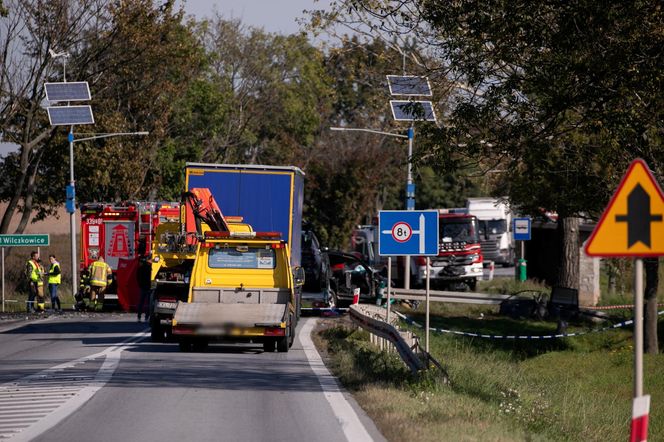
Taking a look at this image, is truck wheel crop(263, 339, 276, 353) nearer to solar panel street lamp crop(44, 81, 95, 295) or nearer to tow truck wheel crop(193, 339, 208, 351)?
tow truck wheel crop(193, 339, 208, 351)

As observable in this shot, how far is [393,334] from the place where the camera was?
1714cm

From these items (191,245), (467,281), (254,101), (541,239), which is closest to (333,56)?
(191,245)

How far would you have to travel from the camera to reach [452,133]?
55.7 ft

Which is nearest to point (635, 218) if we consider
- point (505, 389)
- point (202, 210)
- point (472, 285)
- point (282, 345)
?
point (505, 389)

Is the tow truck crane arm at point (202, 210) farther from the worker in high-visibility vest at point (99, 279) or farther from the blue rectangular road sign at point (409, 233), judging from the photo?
the worker in high-visibility vest at point (99, 279)

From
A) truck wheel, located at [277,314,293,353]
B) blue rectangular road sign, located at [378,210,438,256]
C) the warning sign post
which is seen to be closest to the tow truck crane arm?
truck wheel, located at [277,314,293,353]

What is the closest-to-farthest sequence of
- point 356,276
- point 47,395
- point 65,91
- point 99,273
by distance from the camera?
point 47,395, point 99,273, point 356,276, point 65,91

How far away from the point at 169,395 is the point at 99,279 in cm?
2043

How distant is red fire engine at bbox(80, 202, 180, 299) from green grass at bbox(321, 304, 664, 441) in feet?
38.0

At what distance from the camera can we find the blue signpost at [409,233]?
1842cm

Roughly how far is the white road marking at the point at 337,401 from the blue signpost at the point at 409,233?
2.04 meters

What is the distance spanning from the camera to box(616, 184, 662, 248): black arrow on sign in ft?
29.1

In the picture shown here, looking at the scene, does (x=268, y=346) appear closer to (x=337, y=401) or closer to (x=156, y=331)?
(x=156, y=331)

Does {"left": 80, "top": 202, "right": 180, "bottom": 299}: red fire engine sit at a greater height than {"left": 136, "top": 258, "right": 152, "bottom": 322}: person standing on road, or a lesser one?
greater
